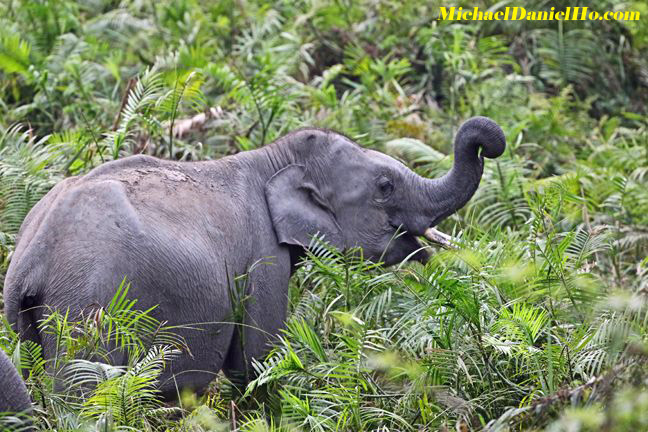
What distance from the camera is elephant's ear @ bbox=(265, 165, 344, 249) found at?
6.04 m

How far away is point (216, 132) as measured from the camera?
29.3ft

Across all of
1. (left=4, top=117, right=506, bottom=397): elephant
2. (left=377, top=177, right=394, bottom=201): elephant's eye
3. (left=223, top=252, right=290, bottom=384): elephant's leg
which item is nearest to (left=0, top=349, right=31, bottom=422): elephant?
(left=4, top=117, right=506, bottom=397): elephant

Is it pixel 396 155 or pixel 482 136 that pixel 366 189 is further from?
pixel 396 155

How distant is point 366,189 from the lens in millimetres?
6328

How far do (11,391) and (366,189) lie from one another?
2754mm

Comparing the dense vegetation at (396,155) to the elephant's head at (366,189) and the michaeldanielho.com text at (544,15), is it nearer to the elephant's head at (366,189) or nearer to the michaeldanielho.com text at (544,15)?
the michaeldanielho.com text at (544,15)

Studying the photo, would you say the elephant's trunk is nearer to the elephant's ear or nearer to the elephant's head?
the elephant's head

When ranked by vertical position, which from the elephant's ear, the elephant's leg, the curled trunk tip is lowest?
the elephant's leg

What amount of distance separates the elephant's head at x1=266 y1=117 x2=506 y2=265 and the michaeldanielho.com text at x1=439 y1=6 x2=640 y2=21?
5195 millimetres

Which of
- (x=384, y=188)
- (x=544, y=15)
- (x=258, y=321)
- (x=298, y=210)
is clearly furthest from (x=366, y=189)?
(x=544, y=15)

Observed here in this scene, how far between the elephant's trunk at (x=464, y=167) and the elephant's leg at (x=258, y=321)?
109 cm

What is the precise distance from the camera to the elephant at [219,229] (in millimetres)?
4887

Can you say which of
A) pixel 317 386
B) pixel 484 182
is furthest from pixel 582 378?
pixel 484 182

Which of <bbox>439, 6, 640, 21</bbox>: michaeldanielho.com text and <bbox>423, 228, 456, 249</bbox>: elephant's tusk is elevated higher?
<bbox>439, 6, 640, 21</bbox>: michaeldanielho.com text
